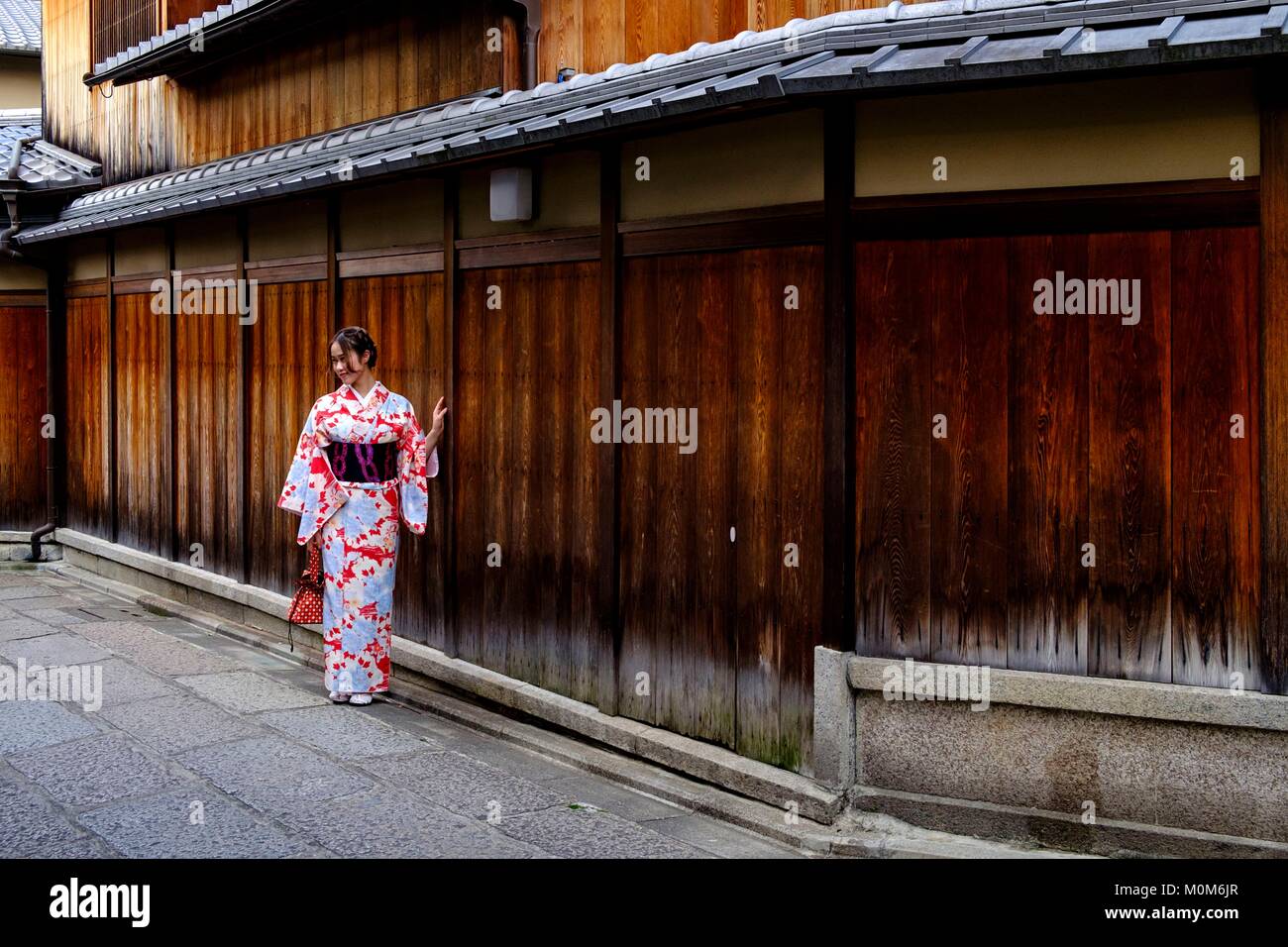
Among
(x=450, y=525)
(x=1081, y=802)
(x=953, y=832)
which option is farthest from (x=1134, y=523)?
(x=450, y=525)

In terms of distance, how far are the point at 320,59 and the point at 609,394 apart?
18.5 feet

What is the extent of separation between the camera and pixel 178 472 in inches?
515

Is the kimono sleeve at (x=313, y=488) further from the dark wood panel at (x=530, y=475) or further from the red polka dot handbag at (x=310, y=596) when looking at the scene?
the dark wood panel at (x=530, y=475)

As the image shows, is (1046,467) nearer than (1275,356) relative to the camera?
No

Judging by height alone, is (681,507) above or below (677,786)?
above

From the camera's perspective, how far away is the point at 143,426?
45.3 ft

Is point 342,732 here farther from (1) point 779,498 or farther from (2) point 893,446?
(2) point 893,446

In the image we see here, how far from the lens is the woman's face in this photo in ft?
28.8

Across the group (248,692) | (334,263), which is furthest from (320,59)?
(248,692)

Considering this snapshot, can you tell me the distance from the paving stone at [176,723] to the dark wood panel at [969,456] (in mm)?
4225

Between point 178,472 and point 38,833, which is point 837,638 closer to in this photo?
point 38,833

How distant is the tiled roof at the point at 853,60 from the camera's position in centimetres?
517

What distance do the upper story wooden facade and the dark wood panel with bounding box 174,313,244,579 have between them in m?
1.84

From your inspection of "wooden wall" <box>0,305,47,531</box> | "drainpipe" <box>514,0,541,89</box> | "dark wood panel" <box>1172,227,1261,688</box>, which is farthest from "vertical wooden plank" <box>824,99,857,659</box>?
"wooden wall" <box>0,305,47,531</box>
